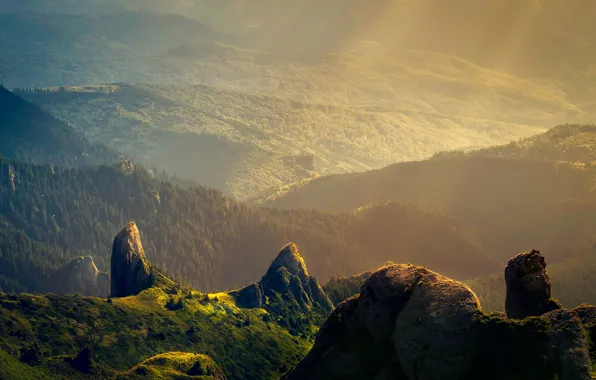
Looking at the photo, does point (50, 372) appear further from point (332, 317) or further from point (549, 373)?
point (549, 373)

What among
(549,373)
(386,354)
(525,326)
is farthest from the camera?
(386,354)

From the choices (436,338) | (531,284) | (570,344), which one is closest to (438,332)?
(436,338)

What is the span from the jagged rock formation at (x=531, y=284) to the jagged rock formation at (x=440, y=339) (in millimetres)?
17011

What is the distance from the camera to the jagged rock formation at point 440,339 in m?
74.4

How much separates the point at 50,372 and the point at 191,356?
A: 36.4 meters

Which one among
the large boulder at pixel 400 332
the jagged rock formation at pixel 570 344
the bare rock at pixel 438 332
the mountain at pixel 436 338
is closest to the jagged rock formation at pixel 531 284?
the mountain at pixel 436 338

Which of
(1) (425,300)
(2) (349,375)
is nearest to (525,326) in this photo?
(1) (425,300)

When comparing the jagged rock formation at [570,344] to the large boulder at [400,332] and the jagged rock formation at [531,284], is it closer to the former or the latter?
the large boulder at [400,332]

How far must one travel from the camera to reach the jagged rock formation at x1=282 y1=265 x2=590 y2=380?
244ft

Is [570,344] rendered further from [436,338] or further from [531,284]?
[531,284]

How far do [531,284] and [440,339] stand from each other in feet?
79.3

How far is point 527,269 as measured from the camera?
3765 inches

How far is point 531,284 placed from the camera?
315 ft

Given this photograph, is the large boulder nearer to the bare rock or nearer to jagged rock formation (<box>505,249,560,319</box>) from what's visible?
the bare rock
